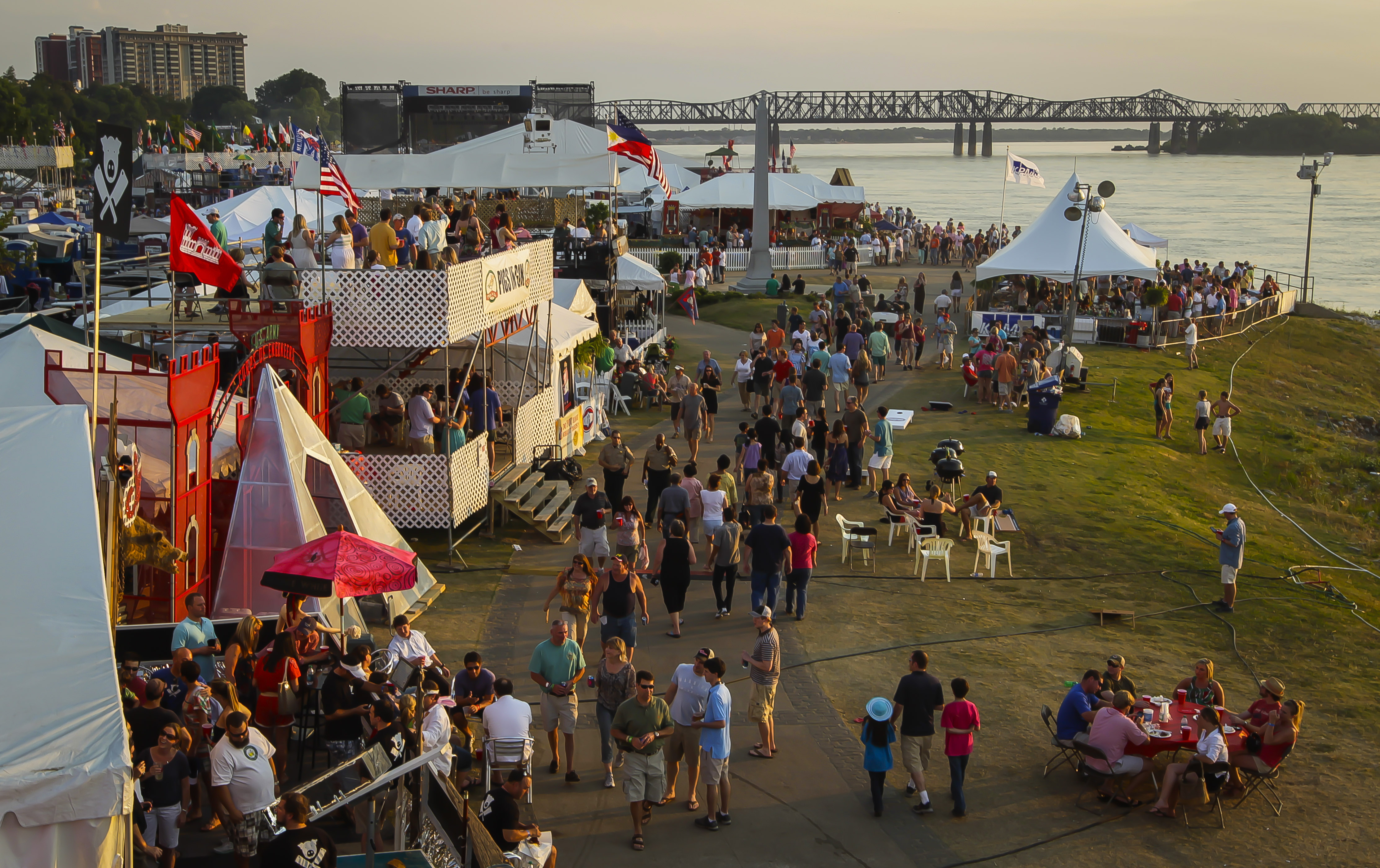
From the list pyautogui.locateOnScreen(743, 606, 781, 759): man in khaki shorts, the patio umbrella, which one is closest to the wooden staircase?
the patio umbrella

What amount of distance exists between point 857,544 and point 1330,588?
6243 millimetres

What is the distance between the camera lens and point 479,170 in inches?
837

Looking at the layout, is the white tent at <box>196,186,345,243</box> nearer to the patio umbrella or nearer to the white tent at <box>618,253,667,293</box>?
the white tent at <box>618,253,667,293</box>

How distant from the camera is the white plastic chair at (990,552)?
1487 centimetres

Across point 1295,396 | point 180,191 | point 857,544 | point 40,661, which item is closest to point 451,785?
point 40,661

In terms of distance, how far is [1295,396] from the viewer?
3058cm

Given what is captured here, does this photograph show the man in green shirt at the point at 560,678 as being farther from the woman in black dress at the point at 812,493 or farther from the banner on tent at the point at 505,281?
the banner on tent at the point at 505,281

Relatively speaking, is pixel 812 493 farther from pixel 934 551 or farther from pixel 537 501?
pixel 537 501

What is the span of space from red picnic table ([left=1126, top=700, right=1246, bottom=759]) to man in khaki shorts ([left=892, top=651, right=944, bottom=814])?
1658 millimetres

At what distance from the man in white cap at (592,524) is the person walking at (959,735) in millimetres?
5491

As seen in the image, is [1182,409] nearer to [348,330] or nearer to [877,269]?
[348,330]

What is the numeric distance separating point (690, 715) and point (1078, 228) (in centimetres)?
2551

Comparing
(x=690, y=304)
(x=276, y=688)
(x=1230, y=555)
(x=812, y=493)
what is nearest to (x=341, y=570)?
(x=276, y=688)

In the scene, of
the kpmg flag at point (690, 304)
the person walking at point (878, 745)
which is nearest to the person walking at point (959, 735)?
the person walking at point (878, 745)
